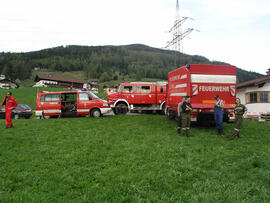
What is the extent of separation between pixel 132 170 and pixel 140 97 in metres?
13.3

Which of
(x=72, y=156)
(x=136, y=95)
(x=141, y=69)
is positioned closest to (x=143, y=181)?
(x=72, y=156)

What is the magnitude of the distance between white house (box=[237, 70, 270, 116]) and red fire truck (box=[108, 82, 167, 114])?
11.5 m

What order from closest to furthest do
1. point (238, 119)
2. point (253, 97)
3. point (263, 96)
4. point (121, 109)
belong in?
point (238, 119) → point (121, 109) → point (263, 96) → point (253, 97)

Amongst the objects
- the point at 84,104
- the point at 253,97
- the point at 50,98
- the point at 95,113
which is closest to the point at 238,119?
the point at 95,113

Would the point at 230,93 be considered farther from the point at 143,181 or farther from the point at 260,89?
the point at 260,89

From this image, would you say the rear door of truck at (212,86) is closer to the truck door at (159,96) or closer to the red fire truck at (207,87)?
the red fire truck at (207,87)

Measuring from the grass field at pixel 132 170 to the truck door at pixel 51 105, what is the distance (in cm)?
754

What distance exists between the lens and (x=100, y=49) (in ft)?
626

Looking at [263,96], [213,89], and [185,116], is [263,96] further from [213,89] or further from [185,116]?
[185,116]

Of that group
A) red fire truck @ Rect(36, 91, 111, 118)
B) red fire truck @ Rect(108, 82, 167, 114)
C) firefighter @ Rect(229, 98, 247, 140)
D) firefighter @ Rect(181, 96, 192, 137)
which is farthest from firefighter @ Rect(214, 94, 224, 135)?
red fire truck @ Rect(108, 82, 167, 114)

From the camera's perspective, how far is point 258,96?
22938 mm

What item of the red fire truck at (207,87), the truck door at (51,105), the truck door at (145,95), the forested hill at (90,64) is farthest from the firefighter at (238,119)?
the forested hill at (90,64)

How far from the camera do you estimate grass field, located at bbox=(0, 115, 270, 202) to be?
3801 millimetres

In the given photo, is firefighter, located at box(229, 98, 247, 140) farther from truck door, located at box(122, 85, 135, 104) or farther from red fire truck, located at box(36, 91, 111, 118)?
truck door, located at box(122, 85, 135, 104)
